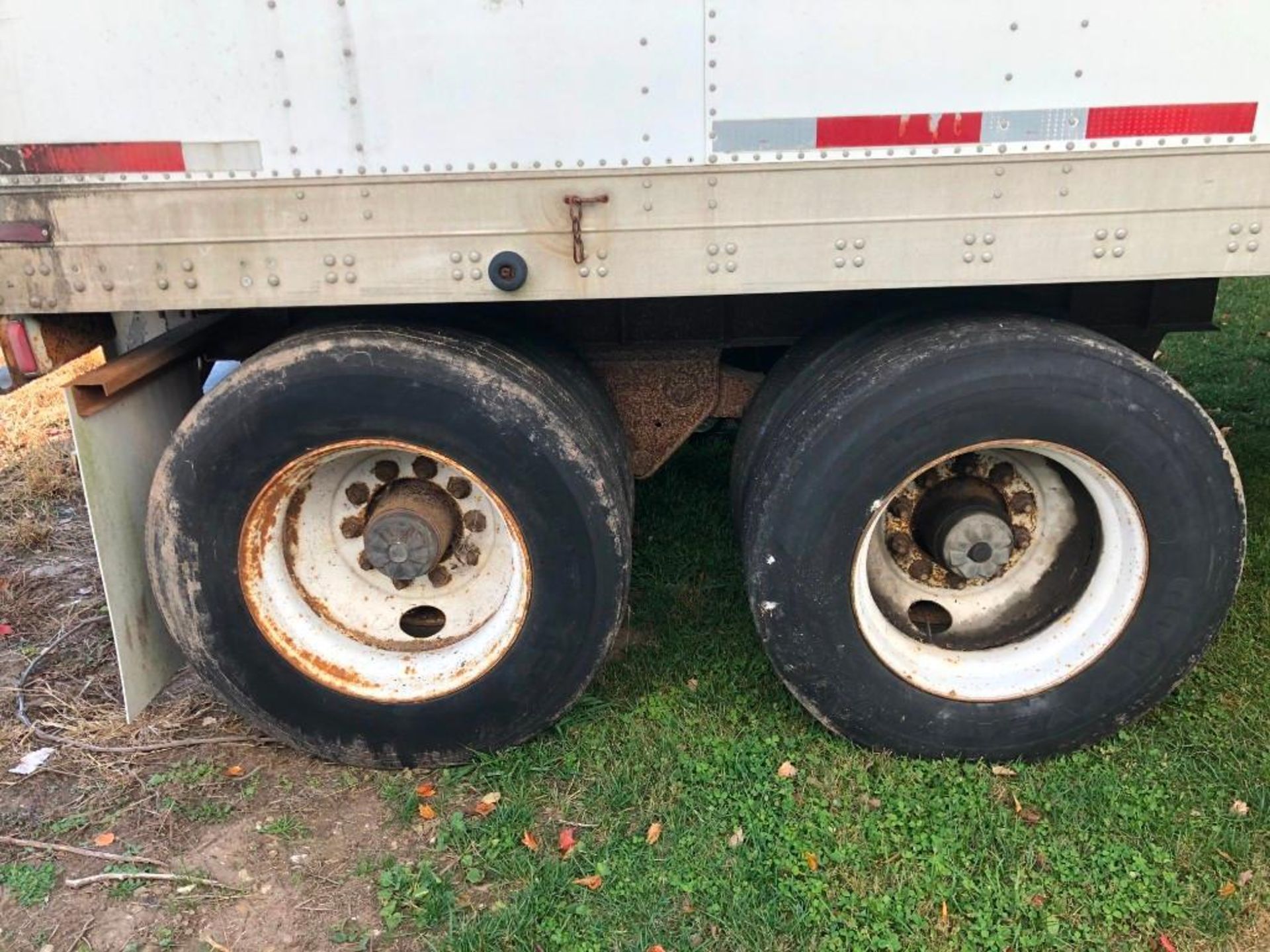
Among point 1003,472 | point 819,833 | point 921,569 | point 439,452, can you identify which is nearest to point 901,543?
point 921,569

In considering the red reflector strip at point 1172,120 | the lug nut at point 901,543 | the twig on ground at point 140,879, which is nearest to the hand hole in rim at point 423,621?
the twig on ground at point 140,879

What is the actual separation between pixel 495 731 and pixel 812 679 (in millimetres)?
930

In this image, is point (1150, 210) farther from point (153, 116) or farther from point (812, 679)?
point (153, 116)

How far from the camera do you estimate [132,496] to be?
3.06 meters

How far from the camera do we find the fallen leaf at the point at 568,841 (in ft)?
9.42

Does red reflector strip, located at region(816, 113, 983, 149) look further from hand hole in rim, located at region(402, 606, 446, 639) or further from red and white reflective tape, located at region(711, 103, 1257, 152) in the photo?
hand hole in rim, located at region(402, 606, 446, 639)

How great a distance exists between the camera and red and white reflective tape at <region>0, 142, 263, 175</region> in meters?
2.45

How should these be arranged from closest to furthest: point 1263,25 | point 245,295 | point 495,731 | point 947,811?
1. point 1263,25
2. point 245,295
3. point 947,811
4. point 495,731

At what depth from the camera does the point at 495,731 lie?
10.2 feet

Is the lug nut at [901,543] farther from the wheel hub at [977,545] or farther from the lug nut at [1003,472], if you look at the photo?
the lug nut at [1003,472]

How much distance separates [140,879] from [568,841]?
112 cm

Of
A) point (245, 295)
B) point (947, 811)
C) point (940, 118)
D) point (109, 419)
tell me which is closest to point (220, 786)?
point (109, 419)

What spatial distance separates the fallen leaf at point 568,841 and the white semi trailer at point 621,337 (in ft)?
1.09

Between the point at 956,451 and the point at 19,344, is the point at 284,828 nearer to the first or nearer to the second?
the point at 19,344
